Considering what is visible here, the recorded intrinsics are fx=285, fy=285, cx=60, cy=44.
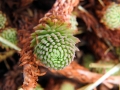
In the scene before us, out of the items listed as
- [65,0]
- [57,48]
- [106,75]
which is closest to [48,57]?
[57,48]

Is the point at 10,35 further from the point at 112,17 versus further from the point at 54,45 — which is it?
the point at 112,17

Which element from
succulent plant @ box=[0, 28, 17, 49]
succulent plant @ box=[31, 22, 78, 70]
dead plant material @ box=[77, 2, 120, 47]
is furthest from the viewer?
dead plant material @ box=[77, 2, 120, 47]

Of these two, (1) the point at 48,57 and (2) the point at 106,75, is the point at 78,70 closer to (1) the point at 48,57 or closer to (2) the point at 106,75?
(2) the point at 106,75

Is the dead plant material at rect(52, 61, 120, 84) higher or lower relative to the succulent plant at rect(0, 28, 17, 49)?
lower

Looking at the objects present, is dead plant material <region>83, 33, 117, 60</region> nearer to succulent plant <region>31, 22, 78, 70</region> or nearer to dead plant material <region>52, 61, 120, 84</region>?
dead plant material <region>52, 61, 120, 84</region>

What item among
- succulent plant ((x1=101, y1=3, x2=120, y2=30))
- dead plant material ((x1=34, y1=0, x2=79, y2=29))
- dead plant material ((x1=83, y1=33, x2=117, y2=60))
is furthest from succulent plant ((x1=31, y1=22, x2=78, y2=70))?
dead plant material ((x1=83, y1=33, x2=117, y2=60))

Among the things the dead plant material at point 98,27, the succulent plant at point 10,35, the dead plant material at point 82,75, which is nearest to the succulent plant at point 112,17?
the dead plant material at point 98,27

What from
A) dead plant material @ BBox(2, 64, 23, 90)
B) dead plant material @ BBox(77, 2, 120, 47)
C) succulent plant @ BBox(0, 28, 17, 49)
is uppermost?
succulent plant @ BBox(0, 28, 17, 49)
